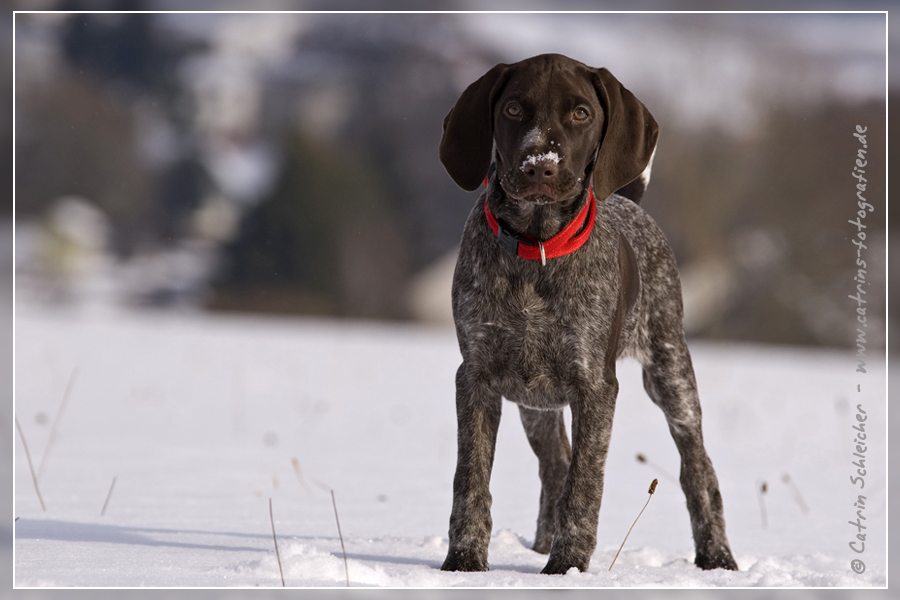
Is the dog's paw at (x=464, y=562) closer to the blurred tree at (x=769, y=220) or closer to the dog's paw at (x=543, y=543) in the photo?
the dog's paw at (x=543, y=543)

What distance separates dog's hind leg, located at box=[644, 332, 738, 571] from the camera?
14.9ft

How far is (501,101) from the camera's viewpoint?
3.70m

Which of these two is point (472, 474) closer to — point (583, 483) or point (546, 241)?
point (583, 483)

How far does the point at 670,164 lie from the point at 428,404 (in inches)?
599

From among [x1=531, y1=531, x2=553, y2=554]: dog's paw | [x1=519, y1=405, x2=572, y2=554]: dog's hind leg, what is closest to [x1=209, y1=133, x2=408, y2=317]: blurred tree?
[x1=519, y1=405, x2=572, y2=554]: dog's hind leg

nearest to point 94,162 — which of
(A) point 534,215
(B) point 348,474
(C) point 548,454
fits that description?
(B) point 348,474

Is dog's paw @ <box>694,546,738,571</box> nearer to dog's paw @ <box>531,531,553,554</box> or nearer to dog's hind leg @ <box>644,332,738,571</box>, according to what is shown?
dog's hind leg @ <box>644,332,738,571</box>


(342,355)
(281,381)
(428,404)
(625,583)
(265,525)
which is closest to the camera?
(625,583)

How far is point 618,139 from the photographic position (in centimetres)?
381

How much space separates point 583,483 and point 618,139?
1.34 meters

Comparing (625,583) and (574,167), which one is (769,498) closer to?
(625,583)

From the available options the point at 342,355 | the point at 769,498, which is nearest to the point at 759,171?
the point at 342,355

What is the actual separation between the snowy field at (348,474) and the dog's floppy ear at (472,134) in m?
1.52

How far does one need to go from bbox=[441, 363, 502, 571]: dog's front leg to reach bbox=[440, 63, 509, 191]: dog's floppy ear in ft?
2.50
